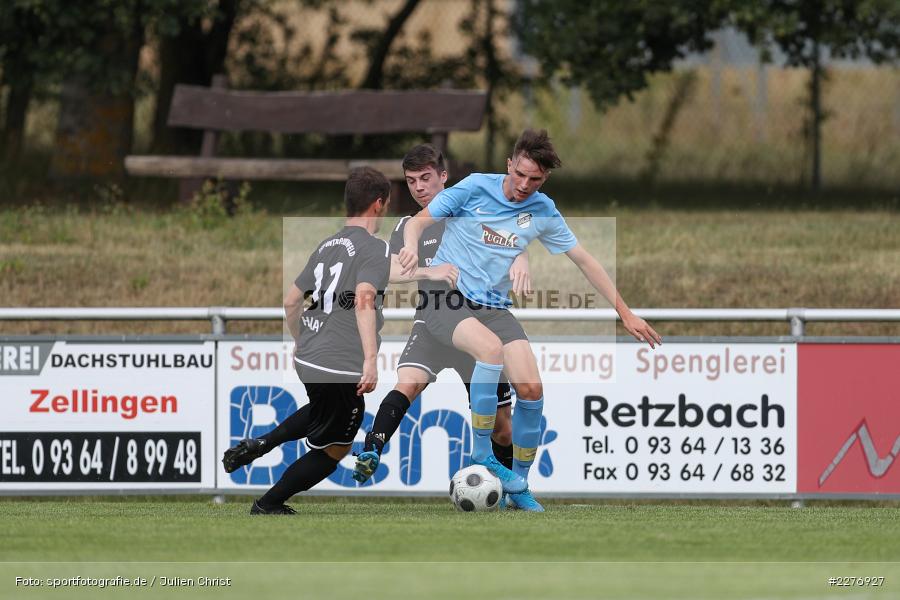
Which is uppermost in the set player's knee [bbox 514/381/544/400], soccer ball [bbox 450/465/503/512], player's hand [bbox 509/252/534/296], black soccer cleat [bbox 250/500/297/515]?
player's hand [bbox 509/252/534/296]

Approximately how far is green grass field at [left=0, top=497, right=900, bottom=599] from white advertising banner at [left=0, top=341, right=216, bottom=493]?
1228 millimetres

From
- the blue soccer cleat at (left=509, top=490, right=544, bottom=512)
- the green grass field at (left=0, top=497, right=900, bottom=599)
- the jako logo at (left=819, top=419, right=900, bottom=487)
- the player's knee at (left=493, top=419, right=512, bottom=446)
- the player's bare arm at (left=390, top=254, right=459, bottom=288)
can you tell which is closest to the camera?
the green grass field at (left=0, top=497, right=900, bottom=599)

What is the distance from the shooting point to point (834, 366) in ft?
30.5

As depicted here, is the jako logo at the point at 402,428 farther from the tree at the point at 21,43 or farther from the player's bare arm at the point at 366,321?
the tree at the point at 21,43

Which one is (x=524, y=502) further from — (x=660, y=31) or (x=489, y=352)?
(x=660, y=31)

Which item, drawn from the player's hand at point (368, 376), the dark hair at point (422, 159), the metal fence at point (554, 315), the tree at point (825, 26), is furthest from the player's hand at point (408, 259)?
the tree at point (825, 26)

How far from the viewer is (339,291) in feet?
24.1

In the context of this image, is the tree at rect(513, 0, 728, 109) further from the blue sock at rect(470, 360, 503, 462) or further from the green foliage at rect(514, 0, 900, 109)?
the blue sock at rect(470, 360, 503, 462)

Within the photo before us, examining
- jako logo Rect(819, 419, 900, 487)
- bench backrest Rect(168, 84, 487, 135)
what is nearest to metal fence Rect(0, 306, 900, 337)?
jako logo Rect(819, 419, 900, 487)

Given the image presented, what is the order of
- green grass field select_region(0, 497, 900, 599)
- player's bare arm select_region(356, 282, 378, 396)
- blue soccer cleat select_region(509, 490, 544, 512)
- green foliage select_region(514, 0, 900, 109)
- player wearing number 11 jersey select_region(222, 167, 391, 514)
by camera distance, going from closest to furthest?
green grass field select_region(0, 497, 900, 599), player's bare arm select_region(356, 282, 378, 396), player wearing number 11 jersey select_region(222, 167, 391, 514), blue soccer cleat select_region(509, 490, 544, 512), green foliage select_region(514, 0, 900, 109)

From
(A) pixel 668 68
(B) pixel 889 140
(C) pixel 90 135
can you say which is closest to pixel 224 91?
(C) pixel 90 135

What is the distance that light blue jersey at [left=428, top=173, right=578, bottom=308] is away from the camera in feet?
25.3

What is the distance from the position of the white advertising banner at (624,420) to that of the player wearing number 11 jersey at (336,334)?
176 cm

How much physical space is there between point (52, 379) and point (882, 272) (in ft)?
21.8
